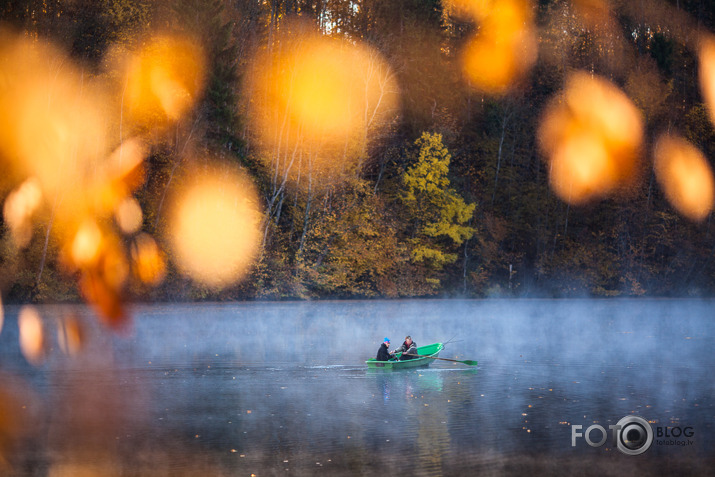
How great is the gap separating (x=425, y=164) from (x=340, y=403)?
4180cm

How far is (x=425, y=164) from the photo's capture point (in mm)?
63000

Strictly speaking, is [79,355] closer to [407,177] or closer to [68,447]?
[68,447]

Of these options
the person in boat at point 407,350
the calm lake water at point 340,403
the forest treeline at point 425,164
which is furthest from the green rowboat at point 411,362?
the forest treeline at point 425,164

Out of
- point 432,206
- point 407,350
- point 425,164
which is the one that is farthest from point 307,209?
point 407,350

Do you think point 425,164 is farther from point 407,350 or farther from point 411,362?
point 411,362

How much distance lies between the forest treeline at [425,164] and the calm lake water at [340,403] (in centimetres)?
1336

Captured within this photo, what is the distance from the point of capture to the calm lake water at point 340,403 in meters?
16.2

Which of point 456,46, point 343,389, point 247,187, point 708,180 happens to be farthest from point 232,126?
point 708,180

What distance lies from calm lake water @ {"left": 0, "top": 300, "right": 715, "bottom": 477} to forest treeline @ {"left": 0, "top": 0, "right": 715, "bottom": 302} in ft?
43.8

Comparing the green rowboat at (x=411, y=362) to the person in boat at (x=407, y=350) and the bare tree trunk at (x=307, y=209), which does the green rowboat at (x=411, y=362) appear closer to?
the person in boat at (x=407, y=350)

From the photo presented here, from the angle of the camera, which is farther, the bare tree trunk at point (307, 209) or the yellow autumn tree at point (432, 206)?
the yellow autumn tree at point (432, 206)

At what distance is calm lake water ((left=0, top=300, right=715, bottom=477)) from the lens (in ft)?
53.3

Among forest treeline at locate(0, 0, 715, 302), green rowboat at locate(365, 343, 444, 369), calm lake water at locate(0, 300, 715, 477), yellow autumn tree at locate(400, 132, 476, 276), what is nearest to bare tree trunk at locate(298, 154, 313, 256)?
forest treeline at locate(0, 0, 715, 302)

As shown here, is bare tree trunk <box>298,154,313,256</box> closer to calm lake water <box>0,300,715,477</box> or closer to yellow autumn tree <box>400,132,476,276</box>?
yellow autumn tree <box>400,132,476,276</box>
